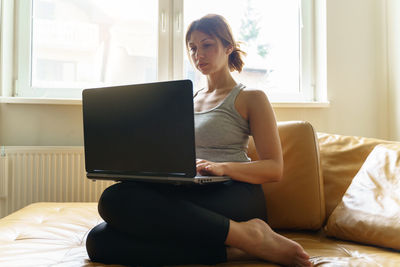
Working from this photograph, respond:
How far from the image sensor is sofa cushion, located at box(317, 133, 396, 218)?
4.10 feet

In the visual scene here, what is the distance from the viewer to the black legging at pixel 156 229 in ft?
2.88

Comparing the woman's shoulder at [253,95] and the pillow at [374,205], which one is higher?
the woman's shoulder at [253,95]

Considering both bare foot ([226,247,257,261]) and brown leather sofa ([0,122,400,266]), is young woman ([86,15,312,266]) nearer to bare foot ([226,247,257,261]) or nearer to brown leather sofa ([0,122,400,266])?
bare foot ([226,247,257,261])

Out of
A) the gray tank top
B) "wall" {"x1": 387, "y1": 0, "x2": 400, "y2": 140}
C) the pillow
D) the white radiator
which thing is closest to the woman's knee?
the gray tank top

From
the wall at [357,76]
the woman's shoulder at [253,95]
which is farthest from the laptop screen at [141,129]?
the wall at [357,76]

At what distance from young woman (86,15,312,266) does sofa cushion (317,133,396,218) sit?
0.29 m

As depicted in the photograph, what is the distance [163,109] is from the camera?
0.86 meters

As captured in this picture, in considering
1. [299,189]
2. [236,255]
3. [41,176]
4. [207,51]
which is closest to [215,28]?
[207,51]

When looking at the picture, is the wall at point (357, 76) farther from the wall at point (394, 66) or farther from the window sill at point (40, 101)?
the window sill at point (40, 101)

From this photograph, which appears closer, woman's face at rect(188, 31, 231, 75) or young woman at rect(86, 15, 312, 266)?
Answer: young woman at rect(86, 15, 312, 266)

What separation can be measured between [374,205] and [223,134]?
1.64 feet

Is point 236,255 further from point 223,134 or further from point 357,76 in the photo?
point 357,76

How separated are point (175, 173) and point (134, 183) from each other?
6.1 inches

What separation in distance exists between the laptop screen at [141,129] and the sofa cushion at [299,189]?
0.52 meters
